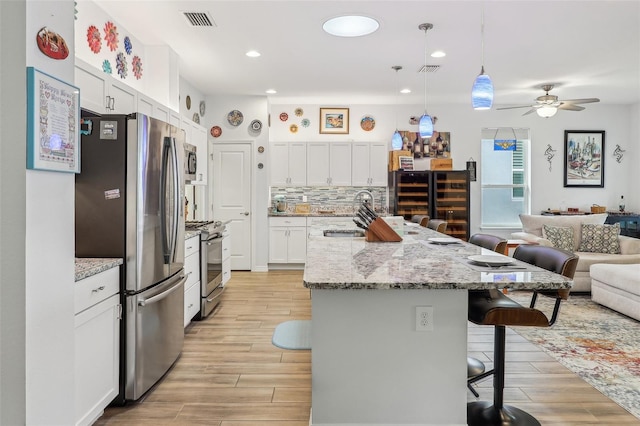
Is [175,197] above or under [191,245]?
above

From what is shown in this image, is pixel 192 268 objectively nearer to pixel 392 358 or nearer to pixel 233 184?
pixel 392 358

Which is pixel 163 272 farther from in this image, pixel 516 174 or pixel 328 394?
pixel 516 174

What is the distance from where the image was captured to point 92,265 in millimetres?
2238

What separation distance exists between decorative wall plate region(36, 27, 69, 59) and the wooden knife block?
85.8 inches

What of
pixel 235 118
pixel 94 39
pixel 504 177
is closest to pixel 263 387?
pixel 94 39

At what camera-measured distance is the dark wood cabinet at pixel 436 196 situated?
22.7 ft

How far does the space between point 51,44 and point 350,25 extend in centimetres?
280

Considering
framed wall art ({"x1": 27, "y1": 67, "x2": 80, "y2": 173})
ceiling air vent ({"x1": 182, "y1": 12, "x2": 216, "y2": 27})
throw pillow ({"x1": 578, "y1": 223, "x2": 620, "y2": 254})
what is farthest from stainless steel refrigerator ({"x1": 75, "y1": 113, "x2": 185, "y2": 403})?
throw pillow ({"x1": 578, "y1": 223, "x2": 620, "y2": 254})

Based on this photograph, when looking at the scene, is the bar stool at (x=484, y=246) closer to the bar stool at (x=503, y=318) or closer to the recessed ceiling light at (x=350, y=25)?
the bar stool at (x=503, y=318)

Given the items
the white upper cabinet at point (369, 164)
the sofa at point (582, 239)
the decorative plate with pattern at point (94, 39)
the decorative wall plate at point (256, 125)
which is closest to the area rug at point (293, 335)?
the decorative plate with pattern at point (94, 39)

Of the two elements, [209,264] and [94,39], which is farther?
[209,264]

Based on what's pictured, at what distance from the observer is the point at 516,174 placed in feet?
25.1

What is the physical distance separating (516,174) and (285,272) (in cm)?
452

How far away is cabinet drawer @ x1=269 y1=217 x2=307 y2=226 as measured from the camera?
23.1ft
